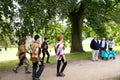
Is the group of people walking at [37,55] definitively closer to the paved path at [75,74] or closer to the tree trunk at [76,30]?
the paved path at [75,74]

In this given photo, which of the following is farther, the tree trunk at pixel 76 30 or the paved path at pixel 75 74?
the tree trunk at pixel 76 30

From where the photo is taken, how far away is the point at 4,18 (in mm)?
18328

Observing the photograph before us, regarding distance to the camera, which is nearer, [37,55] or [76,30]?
[37,55]

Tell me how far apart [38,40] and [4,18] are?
5.09 meters

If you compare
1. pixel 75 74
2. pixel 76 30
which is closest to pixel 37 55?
pixel 75 74

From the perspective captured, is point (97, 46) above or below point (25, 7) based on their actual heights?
below

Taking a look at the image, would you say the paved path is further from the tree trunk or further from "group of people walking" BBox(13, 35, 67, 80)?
the tree trunk

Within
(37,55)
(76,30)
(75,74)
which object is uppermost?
(76,30)

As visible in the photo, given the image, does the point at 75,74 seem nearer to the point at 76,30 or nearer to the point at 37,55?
the point at 37,55

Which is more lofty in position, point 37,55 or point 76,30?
point 76,30

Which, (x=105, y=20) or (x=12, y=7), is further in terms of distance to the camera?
(x=105, y=20)

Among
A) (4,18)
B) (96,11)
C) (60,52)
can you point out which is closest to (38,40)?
(60,52)

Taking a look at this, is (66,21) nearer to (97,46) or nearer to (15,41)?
(97,46)

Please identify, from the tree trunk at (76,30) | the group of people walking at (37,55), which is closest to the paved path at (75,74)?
the group of people walking at (37,55)
